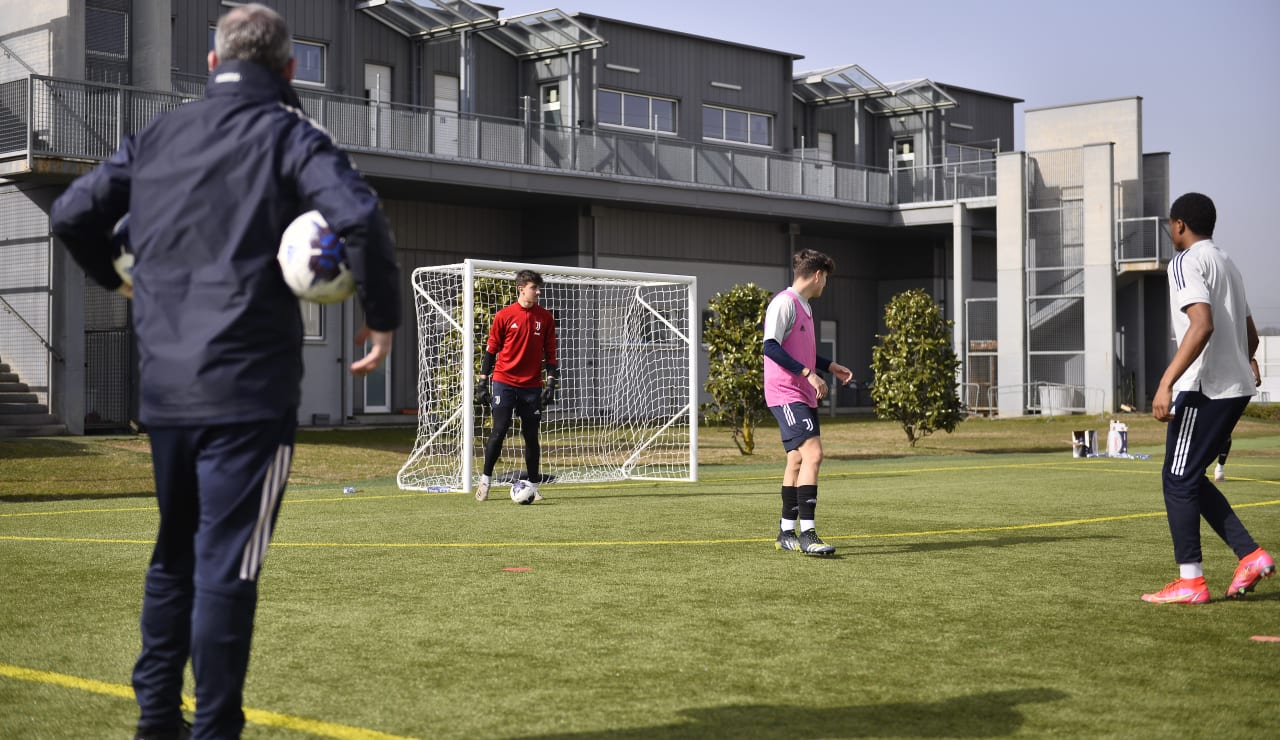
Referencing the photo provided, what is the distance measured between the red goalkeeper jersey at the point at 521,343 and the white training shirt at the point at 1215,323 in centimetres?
666

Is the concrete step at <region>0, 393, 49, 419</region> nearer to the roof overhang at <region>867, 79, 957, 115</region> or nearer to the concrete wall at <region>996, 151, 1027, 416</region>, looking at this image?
the concrete wall at <region>996, 151, 1027, 416</region>

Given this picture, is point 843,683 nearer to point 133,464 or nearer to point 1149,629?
point 1149,629

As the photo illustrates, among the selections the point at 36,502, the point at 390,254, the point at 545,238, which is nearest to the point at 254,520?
the point at 390,254

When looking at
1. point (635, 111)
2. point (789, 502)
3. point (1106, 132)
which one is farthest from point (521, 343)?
point (1106, 132)

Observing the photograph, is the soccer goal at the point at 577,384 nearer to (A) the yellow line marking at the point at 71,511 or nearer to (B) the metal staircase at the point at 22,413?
(A) the yellow line marking at the point at 71,511

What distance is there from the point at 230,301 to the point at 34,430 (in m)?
21.4

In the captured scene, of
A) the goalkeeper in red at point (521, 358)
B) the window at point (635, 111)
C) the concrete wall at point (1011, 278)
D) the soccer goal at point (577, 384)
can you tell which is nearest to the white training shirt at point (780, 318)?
the goalkeeper in red at point (521, 358)

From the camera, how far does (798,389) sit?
8828 mm

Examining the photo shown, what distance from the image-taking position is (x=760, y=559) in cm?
848

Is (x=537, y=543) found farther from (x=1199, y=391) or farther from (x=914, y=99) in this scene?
(x=914, y=99)

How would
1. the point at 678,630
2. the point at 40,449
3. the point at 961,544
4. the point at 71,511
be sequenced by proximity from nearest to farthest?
the point at 678,630
the point at 961,544
the point at 71,511
the point at 40,449

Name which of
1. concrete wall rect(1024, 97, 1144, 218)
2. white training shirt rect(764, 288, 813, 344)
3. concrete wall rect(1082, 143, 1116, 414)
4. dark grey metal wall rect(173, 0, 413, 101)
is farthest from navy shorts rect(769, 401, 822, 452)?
concrete wall rect(1024, 97, 1144, 218)

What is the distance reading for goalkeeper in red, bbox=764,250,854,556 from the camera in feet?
28.5

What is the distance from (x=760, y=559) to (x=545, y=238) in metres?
26.9
